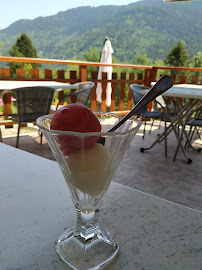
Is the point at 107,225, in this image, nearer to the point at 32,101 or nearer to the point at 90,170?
the point at 90,170

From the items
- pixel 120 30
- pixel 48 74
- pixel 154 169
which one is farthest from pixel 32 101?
pixel 120 30

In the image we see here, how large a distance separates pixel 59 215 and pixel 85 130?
0.23 meters

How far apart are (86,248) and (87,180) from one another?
0.44 feet

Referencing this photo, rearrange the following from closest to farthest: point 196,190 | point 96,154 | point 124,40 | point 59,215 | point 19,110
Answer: point 96,154 → point 59,215 → point 196,190 → point 19,110 → point 124,40

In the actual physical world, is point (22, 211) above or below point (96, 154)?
below

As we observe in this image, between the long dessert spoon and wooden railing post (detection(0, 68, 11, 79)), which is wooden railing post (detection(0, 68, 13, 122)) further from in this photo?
the long dessert spoon

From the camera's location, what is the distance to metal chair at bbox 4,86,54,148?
270 cm

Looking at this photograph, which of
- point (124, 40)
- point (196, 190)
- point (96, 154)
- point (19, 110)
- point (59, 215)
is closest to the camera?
point (96, 154)

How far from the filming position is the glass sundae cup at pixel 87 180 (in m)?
0.38

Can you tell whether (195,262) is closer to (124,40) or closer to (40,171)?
(40,171)

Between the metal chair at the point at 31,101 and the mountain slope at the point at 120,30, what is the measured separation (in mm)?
44495

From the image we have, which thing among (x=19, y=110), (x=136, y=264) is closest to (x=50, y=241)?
(x=136, y=264)

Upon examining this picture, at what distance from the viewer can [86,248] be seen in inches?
17.7

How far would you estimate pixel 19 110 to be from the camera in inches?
109
